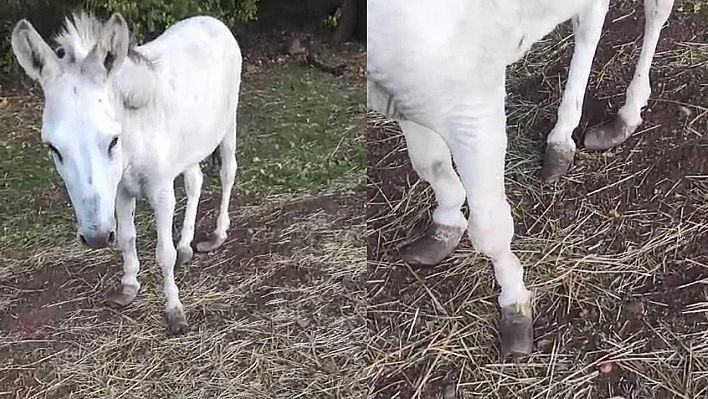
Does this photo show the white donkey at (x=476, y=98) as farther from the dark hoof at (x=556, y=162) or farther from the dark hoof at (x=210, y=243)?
the dark hoof at (x=210, y=243)

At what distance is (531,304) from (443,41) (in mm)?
267

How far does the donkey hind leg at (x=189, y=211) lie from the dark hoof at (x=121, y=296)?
5 cm

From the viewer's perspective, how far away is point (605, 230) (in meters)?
0.70

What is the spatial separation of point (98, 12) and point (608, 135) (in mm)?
476


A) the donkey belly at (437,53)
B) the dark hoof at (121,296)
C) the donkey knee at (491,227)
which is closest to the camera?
the donkey belly at (437,53)

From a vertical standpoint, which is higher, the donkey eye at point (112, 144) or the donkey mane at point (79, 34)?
the donkey mane at point (79, 34)

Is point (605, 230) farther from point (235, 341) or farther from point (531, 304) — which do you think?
point (235, 341)

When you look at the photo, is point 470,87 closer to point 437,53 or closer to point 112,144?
point 437,53

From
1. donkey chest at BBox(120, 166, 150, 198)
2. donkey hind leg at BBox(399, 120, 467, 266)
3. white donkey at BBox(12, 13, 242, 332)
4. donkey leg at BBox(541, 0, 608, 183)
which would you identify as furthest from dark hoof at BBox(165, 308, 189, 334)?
donkey leg at BBox(541, 0, 608, 183)

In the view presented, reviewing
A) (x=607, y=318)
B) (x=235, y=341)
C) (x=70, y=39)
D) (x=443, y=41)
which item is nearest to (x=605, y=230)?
(x=607, y=318)

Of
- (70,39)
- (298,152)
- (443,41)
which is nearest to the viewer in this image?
(443,41)

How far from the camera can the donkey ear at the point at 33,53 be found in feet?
2.09

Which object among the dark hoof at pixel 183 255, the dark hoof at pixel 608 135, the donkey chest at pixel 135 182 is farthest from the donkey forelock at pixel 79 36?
the dark hoof at pixel 608 135

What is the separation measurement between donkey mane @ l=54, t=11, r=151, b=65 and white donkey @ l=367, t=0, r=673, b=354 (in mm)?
245
